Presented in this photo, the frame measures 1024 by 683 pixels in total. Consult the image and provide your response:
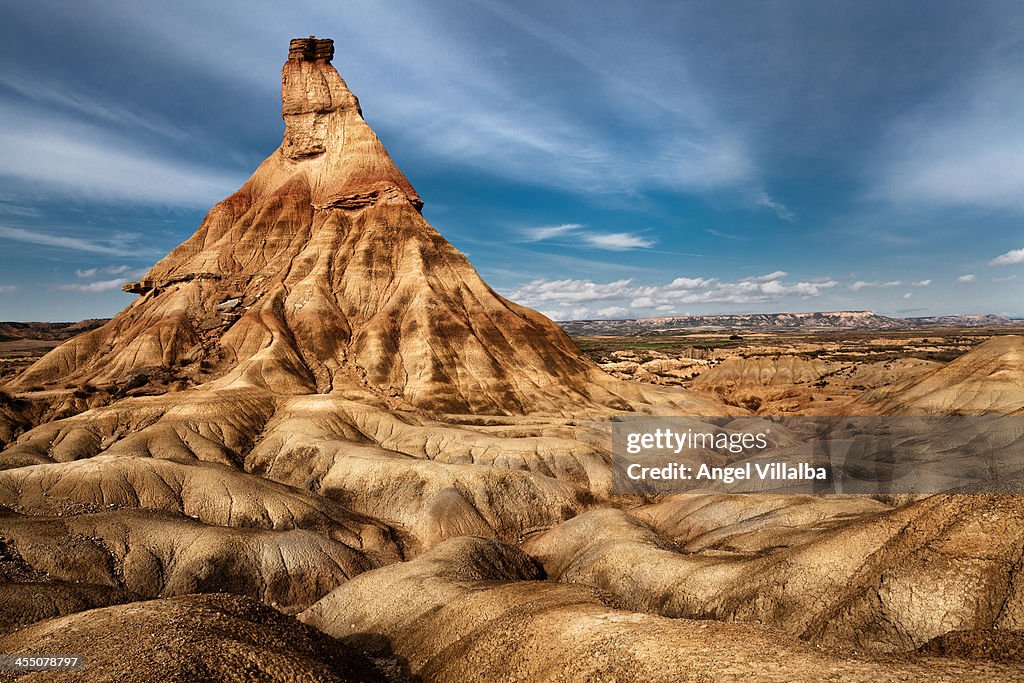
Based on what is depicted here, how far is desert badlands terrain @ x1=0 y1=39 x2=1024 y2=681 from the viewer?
1753 cm

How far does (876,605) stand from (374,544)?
33.0m

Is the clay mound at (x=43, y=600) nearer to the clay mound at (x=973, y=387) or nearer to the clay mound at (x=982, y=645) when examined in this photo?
the clay mound at (x=982, y=645)

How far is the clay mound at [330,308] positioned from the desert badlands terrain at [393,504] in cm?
50

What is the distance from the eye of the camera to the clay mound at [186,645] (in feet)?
48.9

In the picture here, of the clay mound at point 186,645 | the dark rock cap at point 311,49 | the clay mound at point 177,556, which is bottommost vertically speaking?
the clay mound at point 177,556

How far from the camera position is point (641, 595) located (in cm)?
2953

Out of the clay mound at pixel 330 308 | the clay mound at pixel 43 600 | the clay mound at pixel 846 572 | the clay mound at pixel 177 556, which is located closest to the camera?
the clay mound at pixel 846 572

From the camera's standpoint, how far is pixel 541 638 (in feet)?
60.7

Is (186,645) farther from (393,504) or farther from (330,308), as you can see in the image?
(330,308)

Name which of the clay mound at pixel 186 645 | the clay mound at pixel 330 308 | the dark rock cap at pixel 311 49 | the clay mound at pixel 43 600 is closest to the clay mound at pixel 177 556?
the clay mound at pixel 43 600

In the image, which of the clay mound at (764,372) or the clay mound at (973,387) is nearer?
the clay mound at (973,387)

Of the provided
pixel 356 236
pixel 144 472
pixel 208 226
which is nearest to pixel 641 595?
pixel 144 472

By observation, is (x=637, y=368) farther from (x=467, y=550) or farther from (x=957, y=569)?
(x=957, y=569)

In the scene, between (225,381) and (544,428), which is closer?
(544,428)
